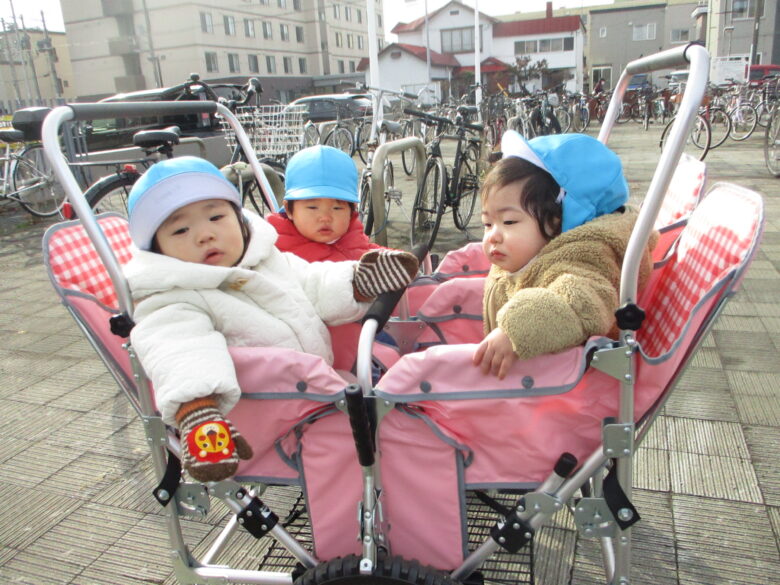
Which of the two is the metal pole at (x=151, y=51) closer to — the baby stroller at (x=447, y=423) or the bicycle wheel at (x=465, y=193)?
the bicycle wheel at (x=465, y=193)

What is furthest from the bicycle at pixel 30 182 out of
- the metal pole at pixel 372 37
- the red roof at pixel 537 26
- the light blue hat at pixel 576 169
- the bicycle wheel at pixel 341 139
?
the red roof at pixel 537 26

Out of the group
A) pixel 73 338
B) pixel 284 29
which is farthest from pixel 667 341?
pixel 284 29

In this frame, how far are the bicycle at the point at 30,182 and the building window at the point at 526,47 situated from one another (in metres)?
49.1

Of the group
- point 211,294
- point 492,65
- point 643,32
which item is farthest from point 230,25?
point 211,294

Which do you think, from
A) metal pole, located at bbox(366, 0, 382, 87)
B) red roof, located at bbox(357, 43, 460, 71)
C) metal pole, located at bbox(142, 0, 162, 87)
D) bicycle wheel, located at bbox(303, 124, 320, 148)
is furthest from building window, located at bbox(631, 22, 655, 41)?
bicycle wheel, located at bbox(303, 124, 320, 148)

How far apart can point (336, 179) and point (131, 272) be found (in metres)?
0.94

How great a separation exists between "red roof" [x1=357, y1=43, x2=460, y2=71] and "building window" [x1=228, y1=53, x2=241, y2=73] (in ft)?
36.3

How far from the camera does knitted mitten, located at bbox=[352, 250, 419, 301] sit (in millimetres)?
1547

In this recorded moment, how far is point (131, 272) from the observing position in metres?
1.33

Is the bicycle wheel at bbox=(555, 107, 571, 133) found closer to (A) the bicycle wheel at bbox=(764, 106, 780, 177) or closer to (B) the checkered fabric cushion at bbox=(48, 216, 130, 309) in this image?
(A) the bicycle wheel at bbox=(764, 106, 780, 177)

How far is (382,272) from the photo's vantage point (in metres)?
1.57

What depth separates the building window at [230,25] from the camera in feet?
129

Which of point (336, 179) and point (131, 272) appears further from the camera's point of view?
point (336, 179)

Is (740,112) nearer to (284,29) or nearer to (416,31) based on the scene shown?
(284,29)
